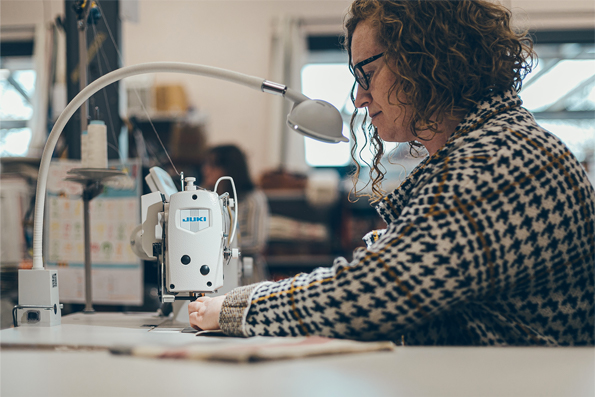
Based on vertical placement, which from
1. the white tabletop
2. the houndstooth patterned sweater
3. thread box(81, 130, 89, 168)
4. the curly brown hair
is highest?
the curly brown hair

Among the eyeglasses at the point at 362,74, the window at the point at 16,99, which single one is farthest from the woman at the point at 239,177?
the eyeglasses at the point at 362,74

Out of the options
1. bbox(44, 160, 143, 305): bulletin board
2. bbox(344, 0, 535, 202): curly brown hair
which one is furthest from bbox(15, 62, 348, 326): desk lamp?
bbox(44, 160, 143, 305): bulletin board

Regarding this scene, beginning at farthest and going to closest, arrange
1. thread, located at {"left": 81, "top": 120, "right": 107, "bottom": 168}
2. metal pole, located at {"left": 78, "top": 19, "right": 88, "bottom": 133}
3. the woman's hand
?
metal pole, located at {"left": 78, "top": 19, "right": 88, "bottom": 133} → thread, located at {"left": 81, "top": 120, "right": 107, "bottom": 168} → the woman's hand

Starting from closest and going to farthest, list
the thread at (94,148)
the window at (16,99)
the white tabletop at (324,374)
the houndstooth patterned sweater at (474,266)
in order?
the white tabletop at (324,374) < the houndstooth patterned sweater at (474,266) < the thread at (94,148) < the window at (16,99)

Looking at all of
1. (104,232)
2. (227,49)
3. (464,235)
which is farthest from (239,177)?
(464,235)

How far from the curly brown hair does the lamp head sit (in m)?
0.16

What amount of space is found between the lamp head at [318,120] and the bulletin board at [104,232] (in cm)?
94

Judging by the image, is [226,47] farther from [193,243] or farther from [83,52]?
[193,243]

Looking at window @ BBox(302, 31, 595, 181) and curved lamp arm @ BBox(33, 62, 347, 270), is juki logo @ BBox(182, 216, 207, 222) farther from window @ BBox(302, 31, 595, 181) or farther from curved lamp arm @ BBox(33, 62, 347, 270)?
window @ BBox(302, 31, 595, 181)

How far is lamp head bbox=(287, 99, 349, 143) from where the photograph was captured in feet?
3.32

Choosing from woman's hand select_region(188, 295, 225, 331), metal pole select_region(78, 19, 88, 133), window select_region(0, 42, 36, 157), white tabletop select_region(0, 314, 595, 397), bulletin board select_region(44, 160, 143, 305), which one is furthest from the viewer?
window select_region(0, 42, 36, 157)

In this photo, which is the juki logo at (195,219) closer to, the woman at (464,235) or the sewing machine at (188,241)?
the sewing machine at (188,241)

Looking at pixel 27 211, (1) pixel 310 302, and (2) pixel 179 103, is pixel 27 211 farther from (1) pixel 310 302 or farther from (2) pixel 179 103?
(2) pixel 179 103

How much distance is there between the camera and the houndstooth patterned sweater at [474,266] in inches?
24.5
